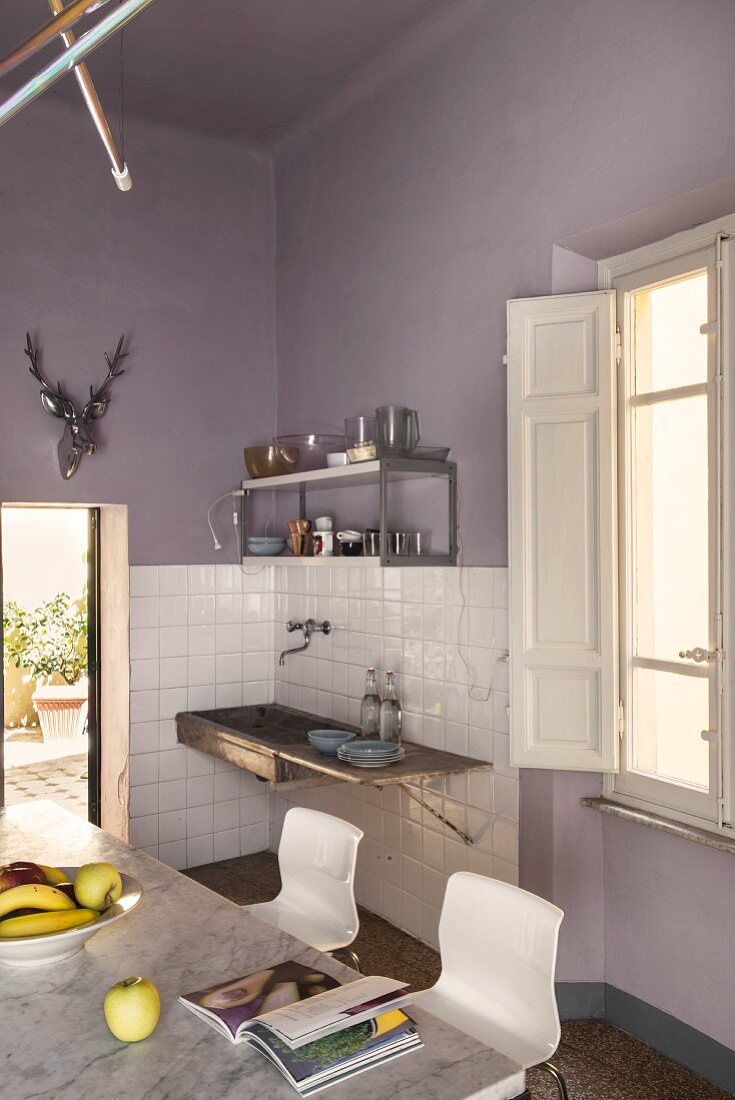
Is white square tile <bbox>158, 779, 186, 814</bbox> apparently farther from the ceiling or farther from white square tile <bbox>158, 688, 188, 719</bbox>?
the ceiling

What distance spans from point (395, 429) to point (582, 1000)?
2.13 m

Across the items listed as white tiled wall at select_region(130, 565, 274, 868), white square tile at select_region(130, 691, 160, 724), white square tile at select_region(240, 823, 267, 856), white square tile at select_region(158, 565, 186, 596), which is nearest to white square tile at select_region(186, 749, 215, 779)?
white tiled wall at select_region(130, 565, 274, 868)

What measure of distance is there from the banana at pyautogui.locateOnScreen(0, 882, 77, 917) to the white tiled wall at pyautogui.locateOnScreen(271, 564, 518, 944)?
184cm

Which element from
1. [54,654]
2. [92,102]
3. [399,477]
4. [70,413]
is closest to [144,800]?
[54,654]

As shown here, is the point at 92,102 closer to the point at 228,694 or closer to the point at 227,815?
the point at 228,694

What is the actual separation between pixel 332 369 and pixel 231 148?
137 cm

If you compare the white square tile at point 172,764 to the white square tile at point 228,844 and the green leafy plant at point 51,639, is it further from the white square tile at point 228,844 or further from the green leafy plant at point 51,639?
the green leafy plant at point 51,639

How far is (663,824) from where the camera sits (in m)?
2.74

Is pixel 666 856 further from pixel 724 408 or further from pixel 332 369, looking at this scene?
pixel 332 369

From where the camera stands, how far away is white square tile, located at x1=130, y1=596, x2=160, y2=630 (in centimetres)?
437

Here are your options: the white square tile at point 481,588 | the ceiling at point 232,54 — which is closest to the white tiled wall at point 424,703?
the white square tile at point 481,588

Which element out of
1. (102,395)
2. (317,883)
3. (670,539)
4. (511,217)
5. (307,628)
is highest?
(511,217)

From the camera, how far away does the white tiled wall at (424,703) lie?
10.8 feet

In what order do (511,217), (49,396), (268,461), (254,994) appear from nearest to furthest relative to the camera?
(254,994) → (511,217) → (49,396) → (268,461)
